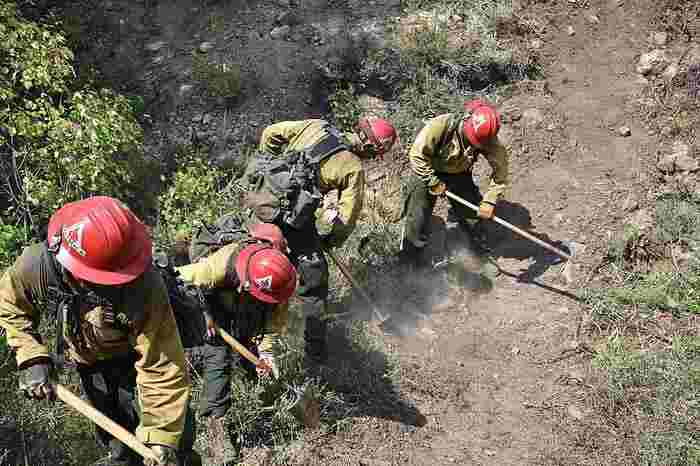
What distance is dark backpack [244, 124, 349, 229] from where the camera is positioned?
4.40m

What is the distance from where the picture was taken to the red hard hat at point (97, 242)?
2.55 metres

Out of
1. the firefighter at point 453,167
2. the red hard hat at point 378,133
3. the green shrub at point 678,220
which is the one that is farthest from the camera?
the green shrub at point 678,220

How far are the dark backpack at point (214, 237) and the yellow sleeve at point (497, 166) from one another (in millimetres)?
2610

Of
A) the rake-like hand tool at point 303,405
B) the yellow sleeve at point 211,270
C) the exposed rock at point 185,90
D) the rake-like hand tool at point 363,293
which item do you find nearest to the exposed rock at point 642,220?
the rake-like hand tool at point 363,293

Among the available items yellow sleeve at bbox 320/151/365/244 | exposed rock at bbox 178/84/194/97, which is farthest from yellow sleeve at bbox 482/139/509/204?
exposed rock at bbox 178/84/194/97

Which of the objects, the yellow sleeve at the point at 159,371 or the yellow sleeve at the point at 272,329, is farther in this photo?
the yellow sleeve at the point at 272,329

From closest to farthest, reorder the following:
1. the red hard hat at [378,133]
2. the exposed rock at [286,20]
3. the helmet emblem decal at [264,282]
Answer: the helmet emblem decal at [264,282], the red hard hat at [378,133], the exposed rock at [286,20]

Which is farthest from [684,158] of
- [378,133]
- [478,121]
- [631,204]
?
[378,133]

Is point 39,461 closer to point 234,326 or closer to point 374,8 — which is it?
point 234,326

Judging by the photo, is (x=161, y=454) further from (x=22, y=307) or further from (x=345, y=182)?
(x=345, y=182)

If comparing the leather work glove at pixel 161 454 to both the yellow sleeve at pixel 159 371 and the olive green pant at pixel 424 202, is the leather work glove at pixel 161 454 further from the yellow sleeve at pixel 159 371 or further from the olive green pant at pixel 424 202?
the olive green pant at pixel 424 202

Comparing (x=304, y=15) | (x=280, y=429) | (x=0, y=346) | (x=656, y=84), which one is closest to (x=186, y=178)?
(x=0, y=346)

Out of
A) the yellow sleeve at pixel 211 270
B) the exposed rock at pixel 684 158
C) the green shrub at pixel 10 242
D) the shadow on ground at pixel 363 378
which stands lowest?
the shadow on ground at pixel 363 378

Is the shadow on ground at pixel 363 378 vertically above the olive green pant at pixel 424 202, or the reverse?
the olive green pant at pixel 424 202
